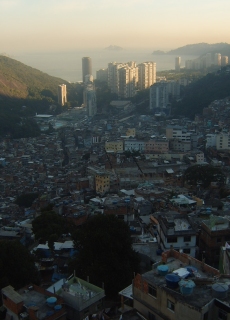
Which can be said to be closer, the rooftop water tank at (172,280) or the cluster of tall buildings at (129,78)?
the rooftop water tank at (172,280)

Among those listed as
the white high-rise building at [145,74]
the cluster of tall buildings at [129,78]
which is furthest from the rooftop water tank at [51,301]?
the white high-rise building at [145,74]

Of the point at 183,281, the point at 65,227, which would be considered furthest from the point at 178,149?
the point at 183,281

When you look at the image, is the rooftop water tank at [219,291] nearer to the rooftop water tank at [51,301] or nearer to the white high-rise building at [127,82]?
the rooftop water tank at [51,301]

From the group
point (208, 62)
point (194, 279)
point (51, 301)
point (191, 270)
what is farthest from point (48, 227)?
point (208, 62)

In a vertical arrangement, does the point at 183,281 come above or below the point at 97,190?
above

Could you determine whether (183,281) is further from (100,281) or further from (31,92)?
(31,92)

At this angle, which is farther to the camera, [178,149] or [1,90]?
[1,90]
